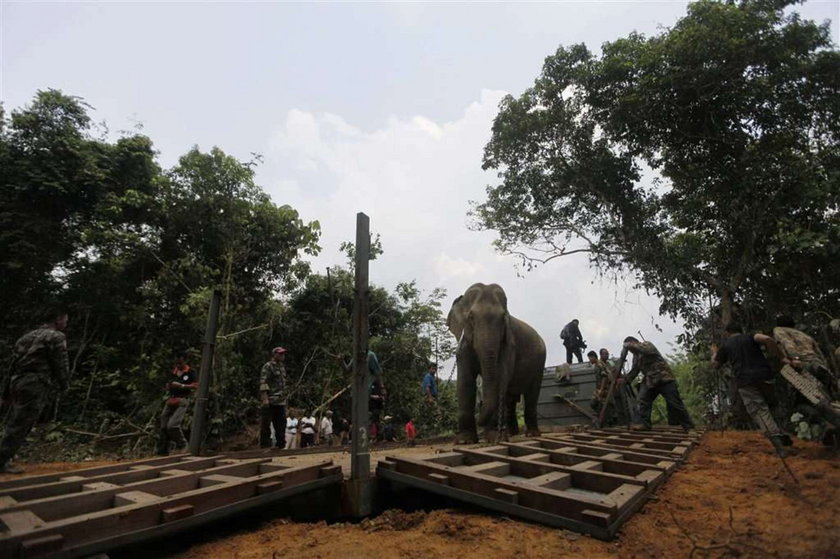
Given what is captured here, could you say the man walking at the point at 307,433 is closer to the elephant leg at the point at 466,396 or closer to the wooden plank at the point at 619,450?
the elephant leg at the point at 466,396

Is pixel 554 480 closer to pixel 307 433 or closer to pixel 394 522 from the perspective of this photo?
pixel 394 522

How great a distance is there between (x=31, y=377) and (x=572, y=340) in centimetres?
1461

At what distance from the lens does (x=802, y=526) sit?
9.24ft

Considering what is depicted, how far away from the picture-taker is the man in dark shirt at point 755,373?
628 cm

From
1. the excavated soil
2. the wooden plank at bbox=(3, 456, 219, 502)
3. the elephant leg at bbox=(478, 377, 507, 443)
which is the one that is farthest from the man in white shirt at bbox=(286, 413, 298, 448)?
the excavated soil

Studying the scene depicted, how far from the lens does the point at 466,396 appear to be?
298 inches

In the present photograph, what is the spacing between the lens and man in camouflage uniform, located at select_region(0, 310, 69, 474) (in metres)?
6.07

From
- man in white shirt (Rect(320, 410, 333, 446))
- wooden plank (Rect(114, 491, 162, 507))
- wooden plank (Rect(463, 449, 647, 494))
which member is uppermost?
wooden plank (Rect(114, 491, 162, 507))

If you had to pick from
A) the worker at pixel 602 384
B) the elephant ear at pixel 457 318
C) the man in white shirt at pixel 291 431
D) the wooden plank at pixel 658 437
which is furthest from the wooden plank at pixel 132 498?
the worker at pixel 602 384

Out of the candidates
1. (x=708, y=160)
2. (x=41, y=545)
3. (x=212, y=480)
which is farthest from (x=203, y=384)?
(x=708, y=160)

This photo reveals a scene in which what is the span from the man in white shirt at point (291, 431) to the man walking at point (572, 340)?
9.30 metres

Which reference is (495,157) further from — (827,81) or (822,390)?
(822,390)

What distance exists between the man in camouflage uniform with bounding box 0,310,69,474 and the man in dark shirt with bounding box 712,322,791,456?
29.9 feet

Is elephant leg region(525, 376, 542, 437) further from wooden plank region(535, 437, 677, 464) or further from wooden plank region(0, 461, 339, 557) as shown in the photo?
wooden plank region(0, 461, 339, 557)
